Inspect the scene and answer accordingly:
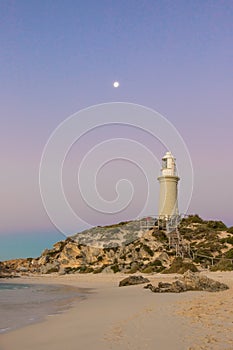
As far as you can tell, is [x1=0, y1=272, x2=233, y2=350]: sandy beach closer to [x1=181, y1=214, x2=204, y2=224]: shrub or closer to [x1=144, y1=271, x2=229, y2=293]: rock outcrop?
[x1=144, y1=271, x2=229, y2=293]: rock outcrop

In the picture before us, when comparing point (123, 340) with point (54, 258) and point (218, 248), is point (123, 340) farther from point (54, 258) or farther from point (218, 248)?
point (54, 258)

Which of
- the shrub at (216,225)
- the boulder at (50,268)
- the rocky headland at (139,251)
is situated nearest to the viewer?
the rocky headland at (139,251)

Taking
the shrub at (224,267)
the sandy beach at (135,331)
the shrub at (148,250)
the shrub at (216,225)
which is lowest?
the sandy beach at (135,331)

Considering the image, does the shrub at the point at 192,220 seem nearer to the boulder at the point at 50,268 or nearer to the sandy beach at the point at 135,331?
the boulder at the point at 50,268


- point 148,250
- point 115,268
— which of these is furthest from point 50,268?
point 148,250

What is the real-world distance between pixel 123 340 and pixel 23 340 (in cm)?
187

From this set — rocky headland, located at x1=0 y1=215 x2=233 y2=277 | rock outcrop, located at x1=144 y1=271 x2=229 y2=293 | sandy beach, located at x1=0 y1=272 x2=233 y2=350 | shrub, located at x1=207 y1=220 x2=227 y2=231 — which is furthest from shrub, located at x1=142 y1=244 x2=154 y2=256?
sandy beach, located at x1=0 y1=272 x2=233 y2=350

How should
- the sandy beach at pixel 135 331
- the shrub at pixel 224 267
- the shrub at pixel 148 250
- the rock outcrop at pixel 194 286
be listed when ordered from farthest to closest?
the shrub at pixel 148 250
the shrub at pixel 224 267
the rock outcrop at pixel 194 286
the sandy beach at pixel 135 331

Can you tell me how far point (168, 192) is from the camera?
45250mm

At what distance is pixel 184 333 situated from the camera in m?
6.35

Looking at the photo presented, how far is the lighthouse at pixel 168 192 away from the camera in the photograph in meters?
44.8

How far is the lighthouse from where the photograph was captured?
147 ft

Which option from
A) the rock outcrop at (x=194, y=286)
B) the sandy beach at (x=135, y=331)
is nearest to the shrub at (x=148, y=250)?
the rock outcrop at (x=194, y=286)

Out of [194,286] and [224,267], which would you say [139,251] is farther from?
[194,286]
